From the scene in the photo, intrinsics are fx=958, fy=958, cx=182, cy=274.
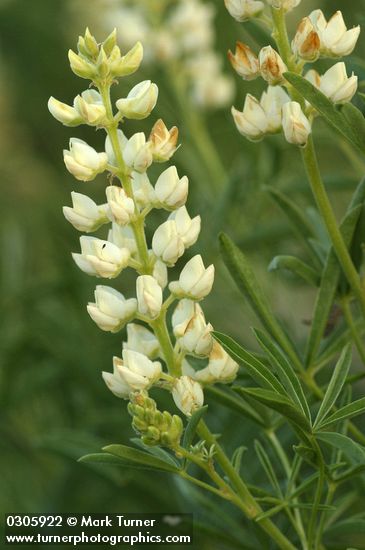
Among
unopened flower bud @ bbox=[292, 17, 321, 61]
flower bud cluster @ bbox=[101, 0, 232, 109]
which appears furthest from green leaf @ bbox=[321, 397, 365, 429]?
flower bud cluster @ bbox=[101, 0, 232, 109]

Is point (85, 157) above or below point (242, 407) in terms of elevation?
above

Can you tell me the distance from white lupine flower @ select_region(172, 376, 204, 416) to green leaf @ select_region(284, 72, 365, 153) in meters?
0.27

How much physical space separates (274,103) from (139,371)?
294mm

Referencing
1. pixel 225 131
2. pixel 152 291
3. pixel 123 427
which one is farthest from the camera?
pixel 225 131

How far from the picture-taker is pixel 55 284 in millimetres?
1854

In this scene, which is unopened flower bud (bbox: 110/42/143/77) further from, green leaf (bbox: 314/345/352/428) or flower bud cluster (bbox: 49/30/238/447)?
green leaf (bbox: 314/345/352/428)

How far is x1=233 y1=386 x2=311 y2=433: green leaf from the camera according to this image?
781mm

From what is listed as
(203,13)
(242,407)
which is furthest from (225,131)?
(242,407)

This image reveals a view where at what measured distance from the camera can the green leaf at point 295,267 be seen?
1.01m

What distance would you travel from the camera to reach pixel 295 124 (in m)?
0.88

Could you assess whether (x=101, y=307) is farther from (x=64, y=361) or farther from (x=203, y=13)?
(x=203, y=13)

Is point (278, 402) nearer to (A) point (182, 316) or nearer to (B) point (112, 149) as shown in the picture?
(A) point (182, 316)

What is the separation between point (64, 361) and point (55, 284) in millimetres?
216

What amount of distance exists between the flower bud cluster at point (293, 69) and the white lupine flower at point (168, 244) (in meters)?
0.14
